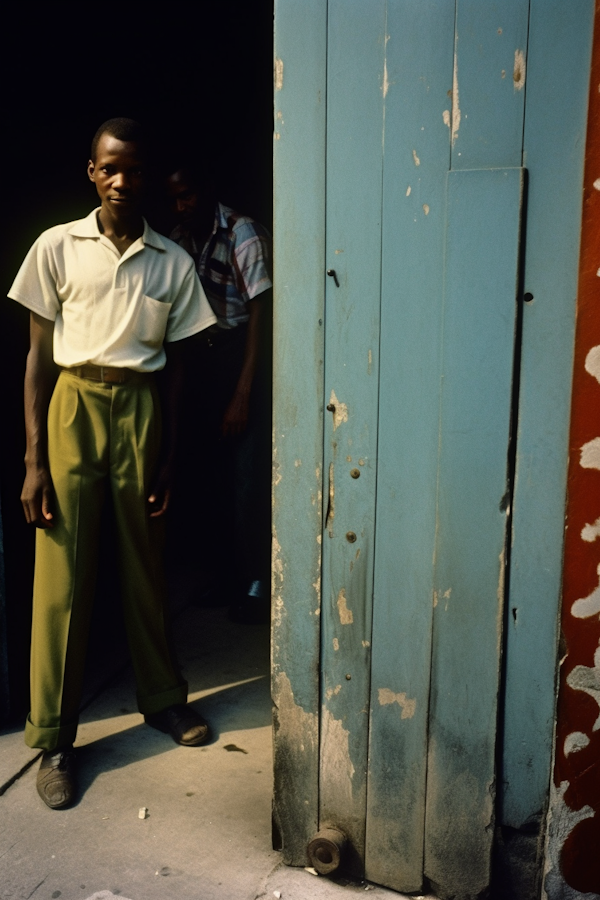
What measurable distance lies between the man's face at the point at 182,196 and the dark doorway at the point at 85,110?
43 centimetres

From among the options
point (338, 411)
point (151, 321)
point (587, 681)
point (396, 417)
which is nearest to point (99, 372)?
point (151, 321)

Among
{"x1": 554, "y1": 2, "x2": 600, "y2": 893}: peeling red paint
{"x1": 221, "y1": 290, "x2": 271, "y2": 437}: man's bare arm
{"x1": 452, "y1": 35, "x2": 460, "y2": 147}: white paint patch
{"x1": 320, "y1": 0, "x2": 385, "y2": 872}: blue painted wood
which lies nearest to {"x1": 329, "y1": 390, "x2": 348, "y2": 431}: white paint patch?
{"x1": 320, "y1": 0, "x2": 385, "y2": 872}: blue painted wood

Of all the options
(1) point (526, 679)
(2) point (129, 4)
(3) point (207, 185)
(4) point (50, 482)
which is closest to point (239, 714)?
(4) point (50, 482)

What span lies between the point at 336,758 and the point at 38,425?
1.30 meters

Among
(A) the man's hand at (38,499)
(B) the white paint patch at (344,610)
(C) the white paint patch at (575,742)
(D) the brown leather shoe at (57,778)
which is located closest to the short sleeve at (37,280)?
(A) the man's hand at (38,499)

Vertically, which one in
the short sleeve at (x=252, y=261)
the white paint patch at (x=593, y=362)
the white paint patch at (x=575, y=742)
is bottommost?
the white paint patch at (x=575, y=742)

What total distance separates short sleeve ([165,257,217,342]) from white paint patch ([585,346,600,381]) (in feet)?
4.25

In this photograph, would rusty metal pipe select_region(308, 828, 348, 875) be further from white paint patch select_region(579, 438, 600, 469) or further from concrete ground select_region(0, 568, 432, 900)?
white paint patch select_region(579, 438, 600, 469)

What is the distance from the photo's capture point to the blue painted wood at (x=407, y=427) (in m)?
1.66

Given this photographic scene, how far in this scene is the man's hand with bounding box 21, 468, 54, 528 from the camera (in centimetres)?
234

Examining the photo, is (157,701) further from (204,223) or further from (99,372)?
(204,223)

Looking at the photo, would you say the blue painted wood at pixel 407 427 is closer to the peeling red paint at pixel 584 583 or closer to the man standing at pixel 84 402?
the peeling red paint at pixel 584 583

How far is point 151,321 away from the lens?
2428 millimetres

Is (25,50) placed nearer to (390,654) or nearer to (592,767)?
(390,654)
